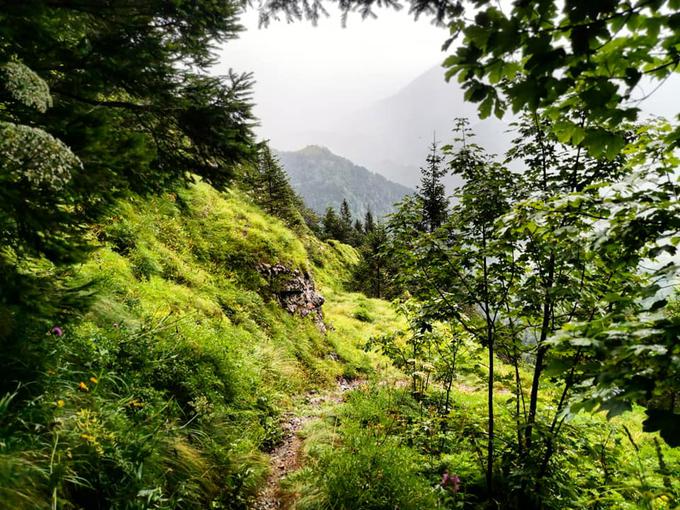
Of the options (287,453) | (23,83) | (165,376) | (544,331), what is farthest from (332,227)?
(23,83)

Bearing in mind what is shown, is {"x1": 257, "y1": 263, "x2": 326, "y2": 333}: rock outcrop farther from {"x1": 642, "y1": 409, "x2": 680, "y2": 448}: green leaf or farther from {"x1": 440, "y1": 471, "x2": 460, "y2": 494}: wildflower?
{"x1": 642, "y1": 409, "x2": 680, "y2": 448}: green leaf

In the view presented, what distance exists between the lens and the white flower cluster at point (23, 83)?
2.34 m

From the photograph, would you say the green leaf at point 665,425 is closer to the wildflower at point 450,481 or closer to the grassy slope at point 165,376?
the wildflower at point 450,481

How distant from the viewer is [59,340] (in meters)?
4.00

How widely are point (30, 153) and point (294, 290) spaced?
38.2ft

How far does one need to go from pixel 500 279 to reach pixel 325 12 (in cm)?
389

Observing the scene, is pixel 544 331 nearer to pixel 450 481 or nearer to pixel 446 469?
pixel 450 481

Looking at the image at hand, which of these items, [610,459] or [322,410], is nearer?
[610,459]

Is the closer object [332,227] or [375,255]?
[375,255]

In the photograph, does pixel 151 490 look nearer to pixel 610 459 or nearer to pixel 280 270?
pixel 610 459

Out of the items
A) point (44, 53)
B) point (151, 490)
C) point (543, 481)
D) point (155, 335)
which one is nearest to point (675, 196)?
point (543, 481)

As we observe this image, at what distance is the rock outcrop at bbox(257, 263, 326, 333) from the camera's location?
13016mm

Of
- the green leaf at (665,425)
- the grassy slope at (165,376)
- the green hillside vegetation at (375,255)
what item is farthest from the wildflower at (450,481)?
the green leaf at (665,425)

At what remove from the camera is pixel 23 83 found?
2354 mm
